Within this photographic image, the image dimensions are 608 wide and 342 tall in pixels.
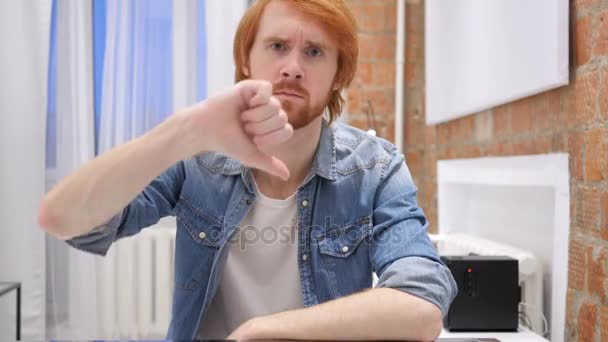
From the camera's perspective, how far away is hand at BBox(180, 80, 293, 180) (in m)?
0.81

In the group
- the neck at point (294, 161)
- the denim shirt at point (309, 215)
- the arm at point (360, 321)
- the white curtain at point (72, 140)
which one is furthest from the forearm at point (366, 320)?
the white curtain at point (72, 140)

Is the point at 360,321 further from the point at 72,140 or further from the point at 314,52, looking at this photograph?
the point at 72,140

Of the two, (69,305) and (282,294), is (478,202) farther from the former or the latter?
(69,305)

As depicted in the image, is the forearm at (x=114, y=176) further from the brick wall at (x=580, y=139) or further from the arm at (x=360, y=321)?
the brick wall at (x=580, y=139)

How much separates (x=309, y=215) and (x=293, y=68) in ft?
0.98

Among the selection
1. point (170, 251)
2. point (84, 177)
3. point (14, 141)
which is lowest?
point (170, 251)

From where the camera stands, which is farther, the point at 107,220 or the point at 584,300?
the point at 584,300

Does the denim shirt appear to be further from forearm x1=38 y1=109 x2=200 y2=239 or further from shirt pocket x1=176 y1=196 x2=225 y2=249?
forearm x1=38 y1=109 x2=200 y2=239

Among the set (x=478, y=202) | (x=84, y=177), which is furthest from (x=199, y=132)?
(x=478, y=202)

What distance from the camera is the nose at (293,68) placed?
1.03m

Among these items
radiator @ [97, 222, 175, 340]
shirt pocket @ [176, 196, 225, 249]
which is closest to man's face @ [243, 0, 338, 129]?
shirt pocket @ [176, 196, 225, 249]

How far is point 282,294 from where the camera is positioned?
112cm

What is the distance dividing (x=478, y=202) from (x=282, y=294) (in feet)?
4.35

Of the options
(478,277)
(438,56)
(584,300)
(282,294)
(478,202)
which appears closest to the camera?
(282,294)
